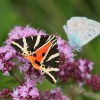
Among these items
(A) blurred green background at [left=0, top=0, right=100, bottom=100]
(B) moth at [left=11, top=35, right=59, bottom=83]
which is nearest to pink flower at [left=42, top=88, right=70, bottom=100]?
(B) moth at [left=11, top=35, right=59, bottom=83]

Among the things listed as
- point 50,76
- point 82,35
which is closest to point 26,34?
point 82,35

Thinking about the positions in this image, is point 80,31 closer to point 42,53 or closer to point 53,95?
point 53,95

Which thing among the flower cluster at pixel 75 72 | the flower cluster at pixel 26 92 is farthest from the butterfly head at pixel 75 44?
the flower cluster at pixel 26 92

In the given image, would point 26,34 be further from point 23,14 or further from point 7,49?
point 23,14

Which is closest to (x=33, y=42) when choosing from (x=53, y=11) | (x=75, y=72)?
(x=75, y=72)

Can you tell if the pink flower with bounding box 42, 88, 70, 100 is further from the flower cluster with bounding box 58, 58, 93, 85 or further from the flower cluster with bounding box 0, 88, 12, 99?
the flower cluster with bounding box 0, 88, 12, 99

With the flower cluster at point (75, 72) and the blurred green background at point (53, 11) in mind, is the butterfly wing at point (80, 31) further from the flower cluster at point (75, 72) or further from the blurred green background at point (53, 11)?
the blurred green background at point (53, 11)

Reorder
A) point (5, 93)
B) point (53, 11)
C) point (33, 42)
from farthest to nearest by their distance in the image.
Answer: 1. point (53, 11)
2. point (5, 93)
3. point (33, 42)

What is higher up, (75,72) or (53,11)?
(53,11)
